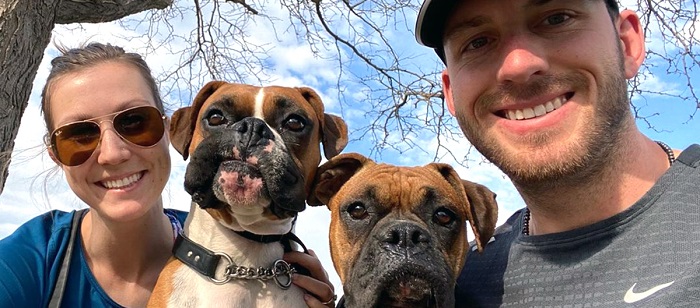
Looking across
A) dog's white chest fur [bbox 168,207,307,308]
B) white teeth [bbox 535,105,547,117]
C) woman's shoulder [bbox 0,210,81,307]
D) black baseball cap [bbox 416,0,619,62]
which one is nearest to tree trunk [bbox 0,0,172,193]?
woman's shoulder [bbox 0,210,81,307]

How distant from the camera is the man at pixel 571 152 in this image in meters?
2.67

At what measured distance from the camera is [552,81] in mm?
2943

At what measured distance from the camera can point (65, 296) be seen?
368cm

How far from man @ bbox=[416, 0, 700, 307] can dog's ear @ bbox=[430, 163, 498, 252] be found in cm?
18

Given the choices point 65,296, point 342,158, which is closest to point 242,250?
point 342,158

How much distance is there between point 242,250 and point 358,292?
3.02ft

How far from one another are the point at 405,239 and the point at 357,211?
497mm

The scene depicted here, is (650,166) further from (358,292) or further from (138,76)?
(138,76)

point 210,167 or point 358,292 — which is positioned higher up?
point 210,167

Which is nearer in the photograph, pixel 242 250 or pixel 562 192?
pixel 562 192

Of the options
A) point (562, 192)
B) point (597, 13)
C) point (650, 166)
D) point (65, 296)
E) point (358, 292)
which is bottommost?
point (65, 296)

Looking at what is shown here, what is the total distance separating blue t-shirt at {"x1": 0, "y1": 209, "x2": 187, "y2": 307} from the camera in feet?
11.5

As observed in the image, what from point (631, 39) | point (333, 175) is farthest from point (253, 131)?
point (631, 39)

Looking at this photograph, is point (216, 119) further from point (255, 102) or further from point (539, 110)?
point (539, 110)
